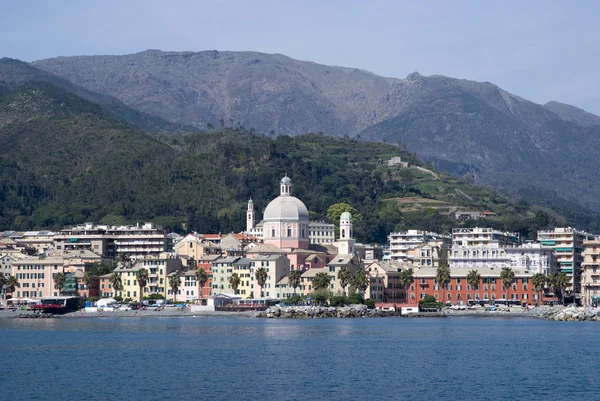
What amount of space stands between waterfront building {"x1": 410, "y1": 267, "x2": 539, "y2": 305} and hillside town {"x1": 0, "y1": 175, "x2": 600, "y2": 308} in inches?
5.0

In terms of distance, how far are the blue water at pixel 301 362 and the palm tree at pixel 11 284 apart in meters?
47.6

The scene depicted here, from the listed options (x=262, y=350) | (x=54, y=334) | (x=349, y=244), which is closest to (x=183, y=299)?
(x=349, y=244)

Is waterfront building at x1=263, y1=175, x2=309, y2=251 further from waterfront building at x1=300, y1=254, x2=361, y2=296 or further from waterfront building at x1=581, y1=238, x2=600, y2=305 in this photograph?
waterfront building at x1=581, y1=238, x2=600, y2=305

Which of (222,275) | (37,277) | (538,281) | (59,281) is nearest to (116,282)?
(59,281)

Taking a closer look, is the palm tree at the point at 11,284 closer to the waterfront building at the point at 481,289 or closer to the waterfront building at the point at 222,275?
the waterfront building at the point at 222,275

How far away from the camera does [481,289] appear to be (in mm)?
152750

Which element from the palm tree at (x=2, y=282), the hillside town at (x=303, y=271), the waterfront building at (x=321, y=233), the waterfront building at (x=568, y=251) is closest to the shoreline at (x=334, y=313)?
the hillside town at (x=303, y=271)

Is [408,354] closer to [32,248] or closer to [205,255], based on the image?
[205,255]

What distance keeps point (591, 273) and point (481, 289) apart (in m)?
15.6

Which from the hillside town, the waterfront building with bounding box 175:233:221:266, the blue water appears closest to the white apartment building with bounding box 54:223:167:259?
the hillside town

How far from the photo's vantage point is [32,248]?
630 feet

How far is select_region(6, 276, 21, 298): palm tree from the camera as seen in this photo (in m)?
164

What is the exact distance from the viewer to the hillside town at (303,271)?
152 m

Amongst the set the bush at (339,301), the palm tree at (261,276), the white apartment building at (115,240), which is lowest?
the bush at (339,301)
